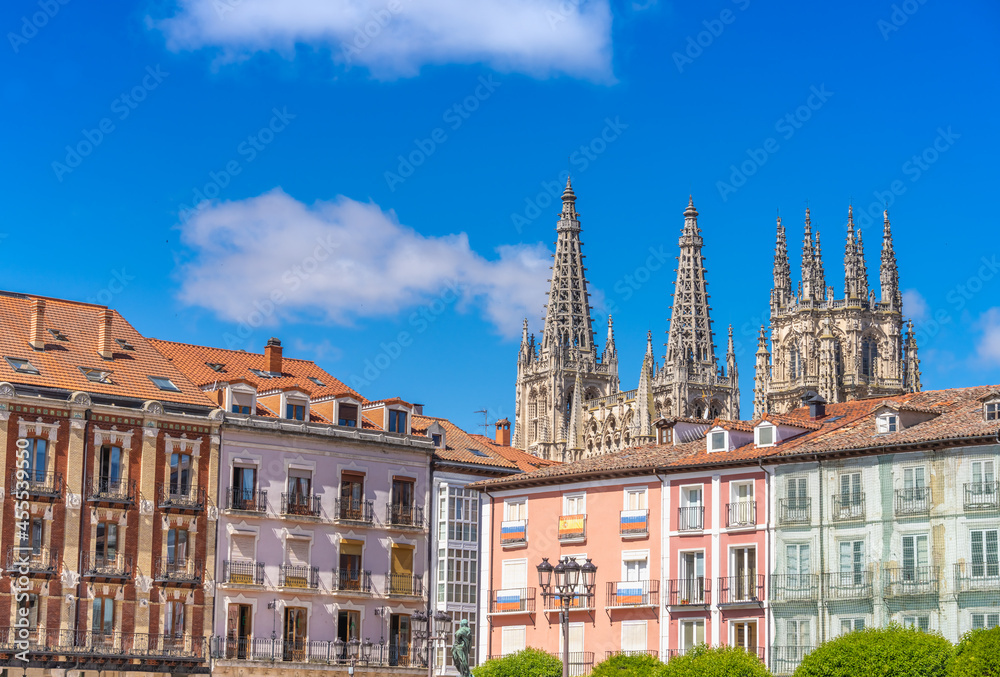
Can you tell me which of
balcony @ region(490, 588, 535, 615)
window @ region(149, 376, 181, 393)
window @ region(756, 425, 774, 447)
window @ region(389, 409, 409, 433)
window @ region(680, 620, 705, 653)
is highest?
window @ region(149, 376, 181, 393)

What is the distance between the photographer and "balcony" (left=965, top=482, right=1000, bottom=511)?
2472 inches

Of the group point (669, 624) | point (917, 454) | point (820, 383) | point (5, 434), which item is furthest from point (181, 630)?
point (820, 383)

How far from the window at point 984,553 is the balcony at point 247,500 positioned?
33.0 m

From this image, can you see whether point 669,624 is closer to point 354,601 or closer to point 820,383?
point 354,601

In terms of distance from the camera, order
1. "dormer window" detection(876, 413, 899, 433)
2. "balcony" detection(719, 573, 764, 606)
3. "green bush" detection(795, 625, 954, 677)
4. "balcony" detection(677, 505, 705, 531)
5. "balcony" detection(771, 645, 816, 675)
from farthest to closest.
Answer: "balcony" detection(677, 505, 705, 531) → "balcony" detection(719, 573, 764, 606) → "dormer window" detection(876, 413, 899, 433) → "balcony" detection(771, 645, 816, 675) → "green bush" detection(795, 625, 954, 677)

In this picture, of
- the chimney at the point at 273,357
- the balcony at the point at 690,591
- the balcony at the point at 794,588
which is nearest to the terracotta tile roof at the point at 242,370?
the chimney at the point at 273,357

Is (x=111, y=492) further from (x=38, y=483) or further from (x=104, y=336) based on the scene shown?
(x=104, y=336)

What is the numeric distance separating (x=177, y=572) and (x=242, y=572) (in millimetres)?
3312

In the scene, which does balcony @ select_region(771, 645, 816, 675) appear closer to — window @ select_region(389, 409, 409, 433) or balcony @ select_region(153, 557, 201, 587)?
window @ select_region(389, 409, 409, 433)

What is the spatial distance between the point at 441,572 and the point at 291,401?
37.9ft

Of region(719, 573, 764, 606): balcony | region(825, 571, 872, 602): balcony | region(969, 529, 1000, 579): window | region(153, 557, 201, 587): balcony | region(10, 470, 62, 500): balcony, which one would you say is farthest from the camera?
region(153, 557, 201, 587): balcony

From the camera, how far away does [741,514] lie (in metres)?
70.2

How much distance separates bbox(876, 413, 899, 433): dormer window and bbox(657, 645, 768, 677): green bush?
1080 centimetres

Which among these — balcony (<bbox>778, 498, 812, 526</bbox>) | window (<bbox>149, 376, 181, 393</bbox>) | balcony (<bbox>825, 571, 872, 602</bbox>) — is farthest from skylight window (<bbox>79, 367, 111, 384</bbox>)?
balcony (<bbox>825, 571, 872, 602</bbox>)
